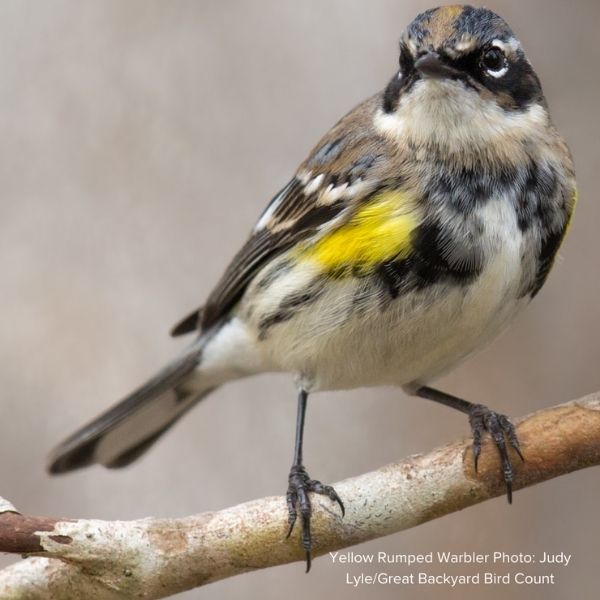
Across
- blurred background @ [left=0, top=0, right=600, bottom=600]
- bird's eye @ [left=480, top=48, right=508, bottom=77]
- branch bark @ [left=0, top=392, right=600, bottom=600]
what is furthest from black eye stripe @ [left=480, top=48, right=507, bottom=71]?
blurred background @ [left=0, top=0, right=600, bottom=600]

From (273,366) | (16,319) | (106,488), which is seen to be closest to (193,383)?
(273,366)

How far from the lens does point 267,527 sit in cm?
384

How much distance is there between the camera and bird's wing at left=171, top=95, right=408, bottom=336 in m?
4.28

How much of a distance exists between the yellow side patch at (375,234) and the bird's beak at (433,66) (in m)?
0.40

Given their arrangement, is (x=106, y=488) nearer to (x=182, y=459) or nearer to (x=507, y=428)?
(x=182, y=459)

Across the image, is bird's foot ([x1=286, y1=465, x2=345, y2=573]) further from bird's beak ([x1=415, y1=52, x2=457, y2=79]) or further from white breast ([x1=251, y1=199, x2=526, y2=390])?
bird's beak ([x1=415, y1=52, x2=457, y2=79])

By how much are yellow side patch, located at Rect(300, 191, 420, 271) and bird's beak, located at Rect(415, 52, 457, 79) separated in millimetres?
395

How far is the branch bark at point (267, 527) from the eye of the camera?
3656 millimetres

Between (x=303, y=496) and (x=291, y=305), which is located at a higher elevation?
(x=291, y=305)

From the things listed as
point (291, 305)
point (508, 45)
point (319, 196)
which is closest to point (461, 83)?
point (508, 45)

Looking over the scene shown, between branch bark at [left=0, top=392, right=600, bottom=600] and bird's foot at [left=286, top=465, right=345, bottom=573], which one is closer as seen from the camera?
branch bark at [left=0, top=392, right=600, bottom=600]

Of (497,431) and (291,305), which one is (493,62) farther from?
(497,431)

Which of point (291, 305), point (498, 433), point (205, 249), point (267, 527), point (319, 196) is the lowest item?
point (267, 527)

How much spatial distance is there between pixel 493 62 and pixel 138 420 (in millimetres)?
2145
